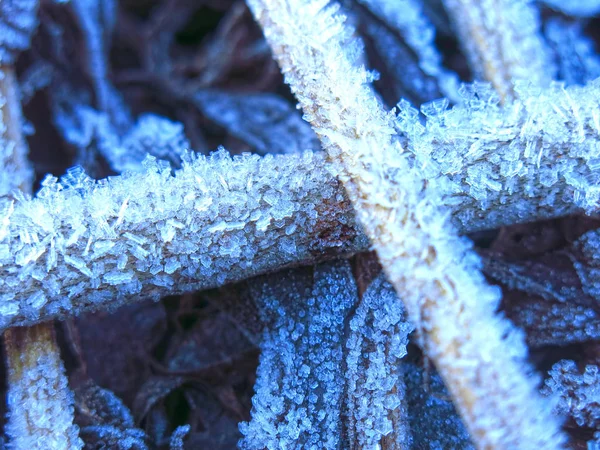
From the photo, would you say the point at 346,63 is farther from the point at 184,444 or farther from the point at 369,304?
the point at 184,444

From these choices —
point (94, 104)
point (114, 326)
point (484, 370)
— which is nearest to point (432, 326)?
point (484, 370)

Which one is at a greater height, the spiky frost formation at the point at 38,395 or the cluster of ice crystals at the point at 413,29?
the cluster of ice crystals at the point at 413,29

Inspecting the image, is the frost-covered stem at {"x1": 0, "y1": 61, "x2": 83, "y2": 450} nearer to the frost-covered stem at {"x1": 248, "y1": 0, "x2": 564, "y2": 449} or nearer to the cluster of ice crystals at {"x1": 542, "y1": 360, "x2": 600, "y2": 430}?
the frost-covered stem at {"x1": 248, "y1": 0, "x2": 564, "y2": 449}

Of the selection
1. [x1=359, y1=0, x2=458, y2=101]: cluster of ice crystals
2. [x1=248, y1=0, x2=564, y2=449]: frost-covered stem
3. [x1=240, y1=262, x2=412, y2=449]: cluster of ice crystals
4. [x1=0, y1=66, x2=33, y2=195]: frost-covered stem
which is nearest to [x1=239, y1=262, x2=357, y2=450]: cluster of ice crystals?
[x1=240, y1=262, x2=412, y2=449]: cluster of ice crystals

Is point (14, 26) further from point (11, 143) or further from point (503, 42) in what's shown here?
point (503, 42)

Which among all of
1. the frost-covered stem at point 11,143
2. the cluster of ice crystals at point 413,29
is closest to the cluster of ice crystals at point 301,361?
the frost-covered stem at point 11,143

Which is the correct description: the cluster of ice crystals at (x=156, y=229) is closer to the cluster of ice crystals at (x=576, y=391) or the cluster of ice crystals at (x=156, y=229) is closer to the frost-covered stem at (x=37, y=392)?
the frost-covered stem at (x=37, y=392)
